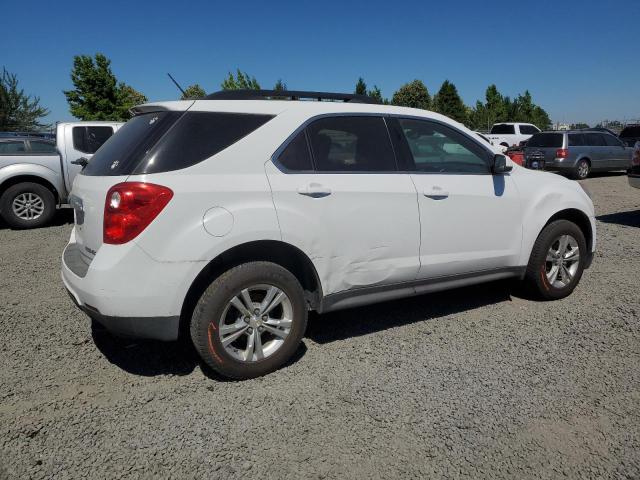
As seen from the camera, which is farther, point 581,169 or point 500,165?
point 581,169

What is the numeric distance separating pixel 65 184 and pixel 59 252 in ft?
8.18

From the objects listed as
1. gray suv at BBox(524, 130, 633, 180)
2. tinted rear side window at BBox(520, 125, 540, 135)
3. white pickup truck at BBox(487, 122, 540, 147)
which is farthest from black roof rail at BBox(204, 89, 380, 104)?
tinted rear side window at BBox(520, 125, 540, 135)

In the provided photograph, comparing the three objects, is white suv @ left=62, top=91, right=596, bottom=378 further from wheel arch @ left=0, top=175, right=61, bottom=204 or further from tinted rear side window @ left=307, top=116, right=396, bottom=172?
wheel arch @ left=0, top=175, right=61, bottom=204

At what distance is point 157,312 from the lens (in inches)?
110

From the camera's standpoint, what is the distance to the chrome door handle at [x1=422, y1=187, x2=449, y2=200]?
365 cm

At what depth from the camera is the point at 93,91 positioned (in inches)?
1337

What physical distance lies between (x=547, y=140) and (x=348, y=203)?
15.4 meters

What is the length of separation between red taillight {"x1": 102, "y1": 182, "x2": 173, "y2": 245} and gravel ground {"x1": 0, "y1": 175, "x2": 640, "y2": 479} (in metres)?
1.02

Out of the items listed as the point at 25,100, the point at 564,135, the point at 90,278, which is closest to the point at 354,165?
the point at 90,278

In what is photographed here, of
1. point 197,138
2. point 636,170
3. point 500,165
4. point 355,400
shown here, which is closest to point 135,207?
point 197,138

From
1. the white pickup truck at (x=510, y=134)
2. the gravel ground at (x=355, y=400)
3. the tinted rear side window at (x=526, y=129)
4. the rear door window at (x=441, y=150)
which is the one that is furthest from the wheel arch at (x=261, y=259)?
the tinted rear side window at (x=526, y=129)

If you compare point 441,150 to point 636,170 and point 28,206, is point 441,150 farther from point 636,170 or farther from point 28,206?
point 28,206

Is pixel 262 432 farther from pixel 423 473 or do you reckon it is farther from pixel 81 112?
pixel 81 112

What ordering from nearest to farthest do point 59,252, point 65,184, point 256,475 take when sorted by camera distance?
1. point 256,475
2. point 59,252
3. point 65,184
